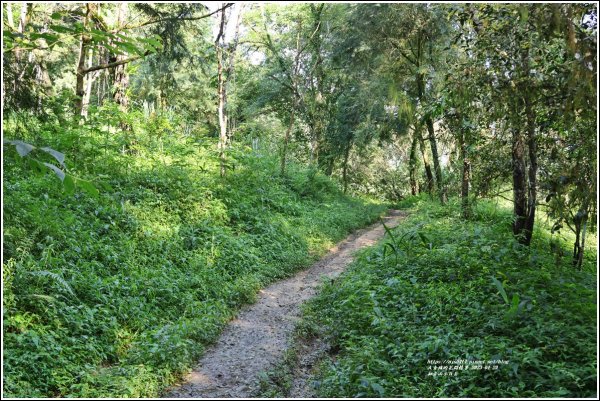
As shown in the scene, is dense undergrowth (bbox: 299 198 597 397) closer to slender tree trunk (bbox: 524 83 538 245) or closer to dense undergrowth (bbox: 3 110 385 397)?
slender tree trunk (bbox: 524 83 538 245)

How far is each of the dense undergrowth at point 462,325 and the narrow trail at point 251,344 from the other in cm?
51

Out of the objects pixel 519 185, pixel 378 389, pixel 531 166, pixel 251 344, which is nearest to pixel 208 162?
pixel 251 344

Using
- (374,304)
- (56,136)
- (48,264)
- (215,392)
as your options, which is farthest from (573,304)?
(56,136)

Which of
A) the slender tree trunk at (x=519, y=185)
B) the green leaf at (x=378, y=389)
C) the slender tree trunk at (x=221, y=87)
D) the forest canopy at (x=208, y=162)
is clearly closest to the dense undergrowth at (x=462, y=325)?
the green leaf at (x=378, y=389)

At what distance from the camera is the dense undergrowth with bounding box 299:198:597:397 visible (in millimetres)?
4570

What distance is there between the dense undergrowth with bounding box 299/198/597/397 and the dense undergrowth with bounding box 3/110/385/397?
1.98 m

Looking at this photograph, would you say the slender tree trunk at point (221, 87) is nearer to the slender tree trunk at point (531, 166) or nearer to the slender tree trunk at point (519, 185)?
the slender tree trunk at point (519, 185)

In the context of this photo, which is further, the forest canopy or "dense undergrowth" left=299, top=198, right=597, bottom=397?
the forest canopy

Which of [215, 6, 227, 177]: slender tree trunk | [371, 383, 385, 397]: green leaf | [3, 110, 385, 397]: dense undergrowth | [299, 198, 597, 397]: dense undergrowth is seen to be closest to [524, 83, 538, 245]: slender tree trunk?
[299, 198, 597, 397]: dense undergrowth

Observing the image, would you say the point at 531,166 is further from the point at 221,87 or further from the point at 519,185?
the point at 221,87

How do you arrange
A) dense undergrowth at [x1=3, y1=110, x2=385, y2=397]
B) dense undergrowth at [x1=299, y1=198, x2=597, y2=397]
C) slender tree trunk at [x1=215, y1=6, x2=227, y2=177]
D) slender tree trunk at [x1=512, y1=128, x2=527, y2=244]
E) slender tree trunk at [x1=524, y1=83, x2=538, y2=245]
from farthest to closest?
1. slender tree trunk at [x1=215, y1=6, x2=227, y2=177]
2. slender tree trunk at [x1=512, y1=128, x2=527, y2=244]
3. slender tree trunk at [x1=524, y1=83, x2=538, y2=245]
4. dense undergrowth at [x1=3, y1=110, x2=385, y2=397]
5. dense undergrowth at [x1=299, y1=198, x2=597, y2=397]

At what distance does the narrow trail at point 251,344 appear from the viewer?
17.4 ft

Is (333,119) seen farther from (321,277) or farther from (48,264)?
(48,264)

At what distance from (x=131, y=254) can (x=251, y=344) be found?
2.73m
